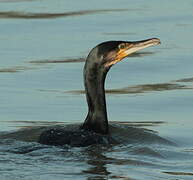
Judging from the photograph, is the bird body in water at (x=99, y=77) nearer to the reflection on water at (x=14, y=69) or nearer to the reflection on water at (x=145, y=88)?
the reflection on water at (x=145, y=88)

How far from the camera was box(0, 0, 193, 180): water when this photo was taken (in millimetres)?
11688

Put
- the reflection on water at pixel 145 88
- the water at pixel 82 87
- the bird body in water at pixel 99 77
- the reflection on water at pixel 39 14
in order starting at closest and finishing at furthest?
the water at pixel 82 87 → the bird body in water at pixel 99 77 → the reflection on water at pixel 145 88 → the reflection on water at pixel 39 14

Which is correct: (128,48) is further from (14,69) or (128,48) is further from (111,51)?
(14,69)

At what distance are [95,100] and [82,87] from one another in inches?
107

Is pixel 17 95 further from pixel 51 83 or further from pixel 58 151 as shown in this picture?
pixel 58 151

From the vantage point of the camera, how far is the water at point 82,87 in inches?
460

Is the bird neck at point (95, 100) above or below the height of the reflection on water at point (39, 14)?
below

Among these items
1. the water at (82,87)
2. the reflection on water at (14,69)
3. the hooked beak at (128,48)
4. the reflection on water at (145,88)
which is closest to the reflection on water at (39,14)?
the water at (82,87)

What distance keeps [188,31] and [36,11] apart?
331 cm

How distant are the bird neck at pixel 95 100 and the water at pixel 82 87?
45 centimetres

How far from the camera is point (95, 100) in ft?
43.8

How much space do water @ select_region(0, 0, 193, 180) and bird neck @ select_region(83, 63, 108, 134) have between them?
0.45 meters

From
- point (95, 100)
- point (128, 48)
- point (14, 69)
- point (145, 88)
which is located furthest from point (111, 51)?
point (14, 69)

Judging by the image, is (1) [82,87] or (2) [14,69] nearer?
(1) [82,87]
